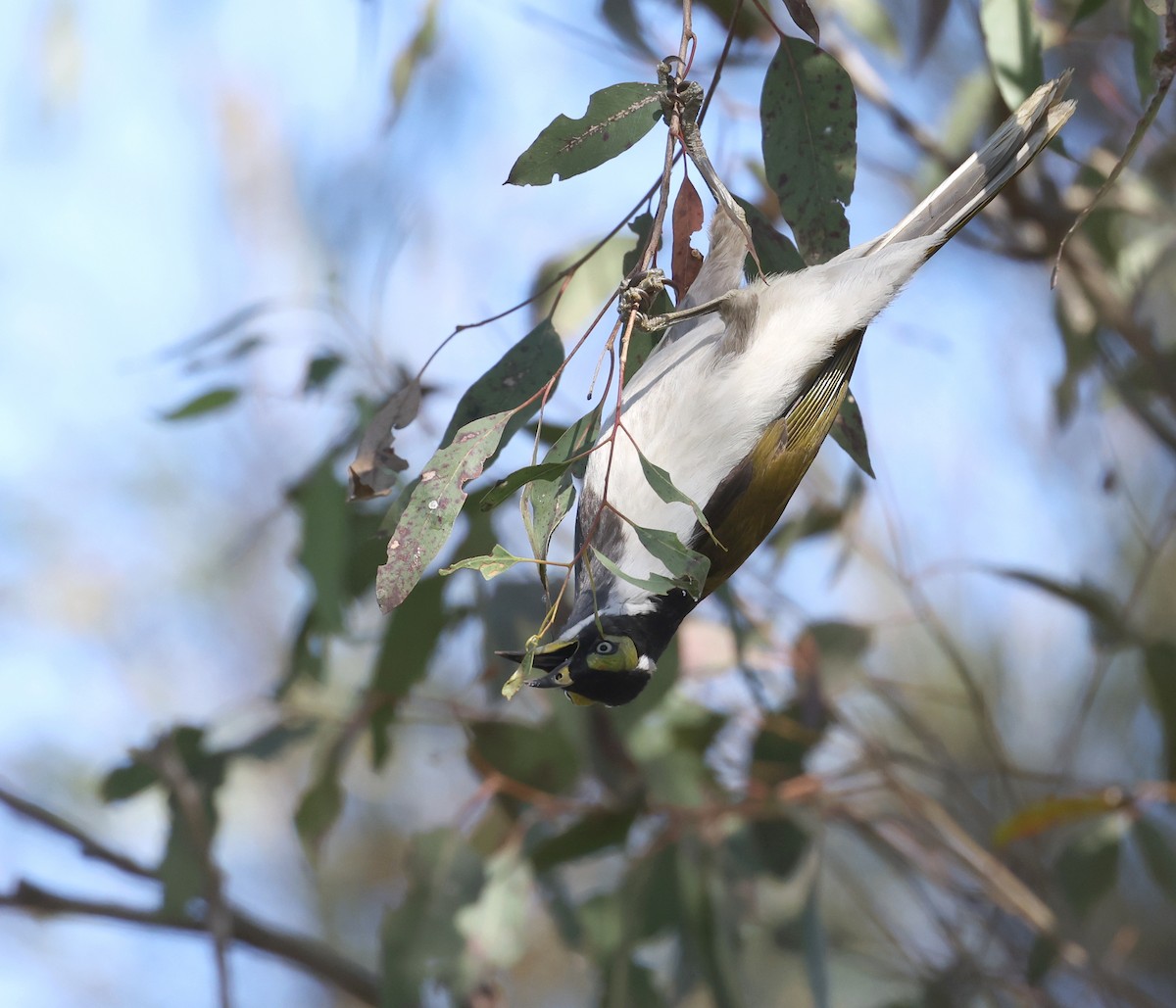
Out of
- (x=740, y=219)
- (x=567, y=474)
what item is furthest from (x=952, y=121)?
(x=567, y=474)

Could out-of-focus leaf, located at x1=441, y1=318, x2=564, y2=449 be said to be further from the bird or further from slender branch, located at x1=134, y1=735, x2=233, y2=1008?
slender branch, located at x1=134, y1=735, x2=233, y2=1008

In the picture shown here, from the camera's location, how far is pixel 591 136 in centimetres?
155

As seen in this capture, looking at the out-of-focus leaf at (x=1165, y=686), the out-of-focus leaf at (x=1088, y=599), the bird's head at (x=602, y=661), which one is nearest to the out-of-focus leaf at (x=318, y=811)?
the bird's head at (x=602, y=661)

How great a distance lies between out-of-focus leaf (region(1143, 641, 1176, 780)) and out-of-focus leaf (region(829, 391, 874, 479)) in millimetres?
1486

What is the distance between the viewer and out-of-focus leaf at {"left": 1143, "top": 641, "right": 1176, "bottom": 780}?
295cm

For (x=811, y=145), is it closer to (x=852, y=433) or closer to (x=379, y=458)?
(x=852, y=433)

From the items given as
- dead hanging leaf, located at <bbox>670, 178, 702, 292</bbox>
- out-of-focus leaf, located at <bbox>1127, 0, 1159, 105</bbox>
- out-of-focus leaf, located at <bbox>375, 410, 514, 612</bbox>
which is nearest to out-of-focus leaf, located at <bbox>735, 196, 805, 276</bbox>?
dead hanging leaf, located at <bbox>670, 178, 702, 292</bbox>

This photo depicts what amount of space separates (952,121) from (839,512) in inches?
Result: 43.0

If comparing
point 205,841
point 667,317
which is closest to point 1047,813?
point 667,317

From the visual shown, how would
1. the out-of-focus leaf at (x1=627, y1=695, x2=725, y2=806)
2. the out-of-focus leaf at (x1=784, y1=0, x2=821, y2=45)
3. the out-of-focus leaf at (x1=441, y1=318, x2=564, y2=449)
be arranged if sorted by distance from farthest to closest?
the out-of-focus leaf at (x1=627, y1=695, x2=725, y2=806) < the out-of-focus leaf at (x1=441, y1=318, x2=564, y2=449) < the out-of-focus leaf at (x1=784, y1=0, x2=821, y2=45)

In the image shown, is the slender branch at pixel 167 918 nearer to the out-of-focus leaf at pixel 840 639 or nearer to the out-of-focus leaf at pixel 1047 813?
the out-of-focus leaf at pixel 840 639

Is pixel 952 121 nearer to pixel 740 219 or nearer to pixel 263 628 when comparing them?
pixel 740 219

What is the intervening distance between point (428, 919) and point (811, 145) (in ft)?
5.75

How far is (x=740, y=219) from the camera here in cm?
150
